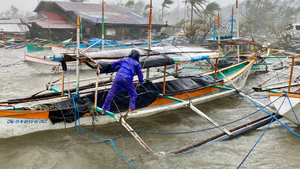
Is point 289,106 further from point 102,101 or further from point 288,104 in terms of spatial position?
point 102,101

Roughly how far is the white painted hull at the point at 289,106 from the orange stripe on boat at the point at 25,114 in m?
5.17

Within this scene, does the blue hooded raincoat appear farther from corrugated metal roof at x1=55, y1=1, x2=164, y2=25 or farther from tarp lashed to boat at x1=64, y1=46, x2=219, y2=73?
corrugated metal roof at x1=55, y1=1, x2=164, y2=25

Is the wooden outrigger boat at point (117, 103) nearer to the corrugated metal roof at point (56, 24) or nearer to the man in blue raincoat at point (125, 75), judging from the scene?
the man in blue raincoat at point (125, 75)

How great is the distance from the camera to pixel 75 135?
5543 mm

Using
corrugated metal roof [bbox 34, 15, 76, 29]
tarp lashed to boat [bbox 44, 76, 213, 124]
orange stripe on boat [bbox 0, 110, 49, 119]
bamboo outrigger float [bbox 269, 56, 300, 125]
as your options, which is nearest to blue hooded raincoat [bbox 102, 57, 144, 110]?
tarp lashed to boat [bbox 44, 76, 213, 124]

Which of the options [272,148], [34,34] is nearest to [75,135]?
[272,148]

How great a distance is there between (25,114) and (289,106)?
5.74m

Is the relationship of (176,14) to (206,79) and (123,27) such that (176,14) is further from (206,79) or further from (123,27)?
(206,79)

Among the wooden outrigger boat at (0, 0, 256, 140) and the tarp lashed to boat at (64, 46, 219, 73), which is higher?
the tarp lashed to boat at (64, 46, 219, 73)

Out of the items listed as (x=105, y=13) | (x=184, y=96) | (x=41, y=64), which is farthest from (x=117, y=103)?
(x=105, y=13)

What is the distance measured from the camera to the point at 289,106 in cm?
570

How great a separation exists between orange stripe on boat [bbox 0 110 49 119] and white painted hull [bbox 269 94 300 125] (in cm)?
517

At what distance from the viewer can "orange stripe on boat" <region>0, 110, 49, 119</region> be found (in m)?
4.65

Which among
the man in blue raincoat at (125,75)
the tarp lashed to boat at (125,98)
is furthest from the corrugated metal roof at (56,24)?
the man in blue raincoat at (125,75)
